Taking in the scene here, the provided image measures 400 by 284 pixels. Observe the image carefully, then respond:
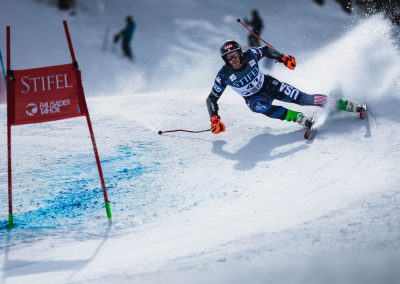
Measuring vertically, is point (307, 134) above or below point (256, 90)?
below

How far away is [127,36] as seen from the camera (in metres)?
15.0

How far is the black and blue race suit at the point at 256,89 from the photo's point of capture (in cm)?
639

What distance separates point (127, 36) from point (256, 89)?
9462 mm

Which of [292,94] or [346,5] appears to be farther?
[346,5]

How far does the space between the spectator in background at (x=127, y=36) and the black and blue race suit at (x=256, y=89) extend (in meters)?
8.79

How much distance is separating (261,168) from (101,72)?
10.2 meters

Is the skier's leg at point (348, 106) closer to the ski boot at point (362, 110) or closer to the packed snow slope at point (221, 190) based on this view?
the ski boot at point (362, 110)

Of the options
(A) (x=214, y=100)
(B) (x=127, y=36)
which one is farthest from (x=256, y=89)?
(B) (x=127, y=36)

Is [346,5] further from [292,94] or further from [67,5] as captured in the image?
[292,94]

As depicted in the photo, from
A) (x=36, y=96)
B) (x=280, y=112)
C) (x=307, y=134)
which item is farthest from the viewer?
(x=280, y=112)

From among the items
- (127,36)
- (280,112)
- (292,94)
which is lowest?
(280,112)

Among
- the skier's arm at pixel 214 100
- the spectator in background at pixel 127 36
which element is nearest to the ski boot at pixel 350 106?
the skier's arm at pixel 214 100

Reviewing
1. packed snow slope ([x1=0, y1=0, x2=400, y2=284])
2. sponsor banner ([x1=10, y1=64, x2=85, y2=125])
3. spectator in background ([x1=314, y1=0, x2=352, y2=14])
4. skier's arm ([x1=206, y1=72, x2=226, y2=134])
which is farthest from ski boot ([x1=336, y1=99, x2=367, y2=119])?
spectator in background ([x1=314, y1=0, x2=352, y2=14])

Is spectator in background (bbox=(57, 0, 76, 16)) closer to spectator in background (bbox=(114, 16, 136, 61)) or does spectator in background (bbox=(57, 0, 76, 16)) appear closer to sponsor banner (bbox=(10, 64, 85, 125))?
spectator in background (bbox=(114, 16, 136, 61))
